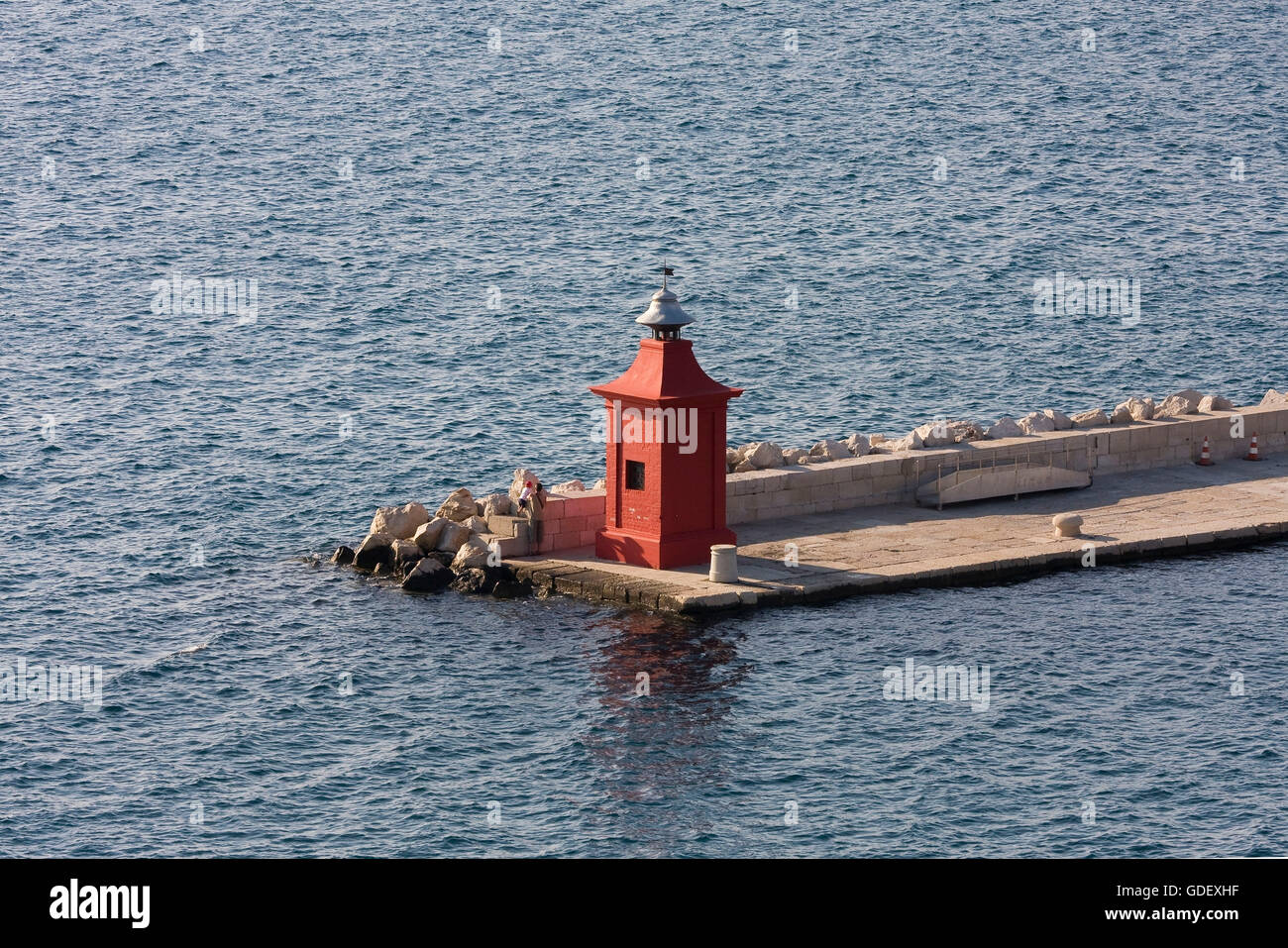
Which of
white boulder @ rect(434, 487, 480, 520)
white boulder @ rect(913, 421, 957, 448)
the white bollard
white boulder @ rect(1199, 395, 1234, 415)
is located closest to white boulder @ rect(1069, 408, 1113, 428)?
white boulder @ rect(1199, 395, 1234, 415)

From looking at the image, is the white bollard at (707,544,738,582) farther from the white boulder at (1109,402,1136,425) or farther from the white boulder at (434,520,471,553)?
the white boulder at (1109,402,1136,425)

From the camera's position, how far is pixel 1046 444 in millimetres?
41219

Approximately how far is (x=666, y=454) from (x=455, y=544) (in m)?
4.54

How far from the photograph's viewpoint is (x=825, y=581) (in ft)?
115

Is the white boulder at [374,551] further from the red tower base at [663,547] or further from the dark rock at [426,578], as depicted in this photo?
the red tower base at [663,547]

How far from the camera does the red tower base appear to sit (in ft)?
118

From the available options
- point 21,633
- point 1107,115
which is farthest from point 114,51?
point 21,633

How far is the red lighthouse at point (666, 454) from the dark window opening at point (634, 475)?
0.02 metres

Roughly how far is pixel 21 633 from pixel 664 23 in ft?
260

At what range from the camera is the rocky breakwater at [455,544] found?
119 feet

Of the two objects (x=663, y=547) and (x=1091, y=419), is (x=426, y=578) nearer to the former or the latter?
(x=663, y=547)

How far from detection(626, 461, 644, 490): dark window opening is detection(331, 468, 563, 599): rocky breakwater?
185 cm

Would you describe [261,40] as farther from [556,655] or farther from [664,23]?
[556,655]

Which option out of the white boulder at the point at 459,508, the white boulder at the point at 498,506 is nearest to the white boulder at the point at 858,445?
the white boulder at the point at 498,506
